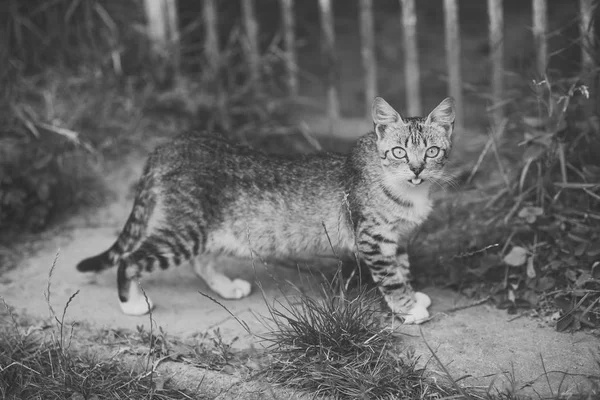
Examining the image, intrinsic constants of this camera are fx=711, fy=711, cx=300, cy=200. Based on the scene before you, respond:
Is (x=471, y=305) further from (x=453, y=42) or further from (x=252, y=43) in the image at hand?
(x=252, y=43)

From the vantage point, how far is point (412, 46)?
6039 mm

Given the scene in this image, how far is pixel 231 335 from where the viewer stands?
4180 millimetres

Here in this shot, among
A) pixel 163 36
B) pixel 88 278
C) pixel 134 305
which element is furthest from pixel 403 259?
pixel 163 36

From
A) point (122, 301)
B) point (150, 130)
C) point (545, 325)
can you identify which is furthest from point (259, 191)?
point (150, 130)

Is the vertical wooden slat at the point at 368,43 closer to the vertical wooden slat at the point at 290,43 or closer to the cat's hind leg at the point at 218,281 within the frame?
A: the vertical wooden slat at the point at 290,43

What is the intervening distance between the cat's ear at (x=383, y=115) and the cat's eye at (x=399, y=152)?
174 mm

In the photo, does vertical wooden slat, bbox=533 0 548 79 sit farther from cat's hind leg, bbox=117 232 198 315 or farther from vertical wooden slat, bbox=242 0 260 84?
cat's hind leg, bbox=117 232 198 315

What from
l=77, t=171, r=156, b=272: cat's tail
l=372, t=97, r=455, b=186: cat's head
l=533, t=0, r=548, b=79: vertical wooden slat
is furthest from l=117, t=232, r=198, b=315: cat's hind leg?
l=533, t=0, r=548, b=79: vertical wooden slat

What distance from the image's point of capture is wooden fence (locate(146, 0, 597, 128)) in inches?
207

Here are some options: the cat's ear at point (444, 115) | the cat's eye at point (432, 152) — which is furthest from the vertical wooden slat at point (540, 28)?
the cat's eye at point (432, 152)

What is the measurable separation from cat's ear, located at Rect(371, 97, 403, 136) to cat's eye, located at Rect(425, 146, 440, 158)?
247 millimetres

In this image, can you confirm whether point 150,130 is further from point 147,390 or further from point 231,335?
point 147,390

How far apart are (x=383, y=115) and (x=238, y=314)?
60.6 inches

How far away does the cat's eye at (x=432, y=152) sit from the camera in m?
4.03
